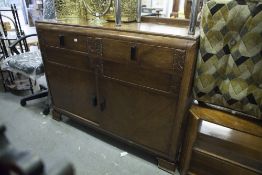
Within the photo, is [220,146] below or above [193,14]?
below

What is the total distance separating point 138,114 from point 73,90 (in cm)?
63

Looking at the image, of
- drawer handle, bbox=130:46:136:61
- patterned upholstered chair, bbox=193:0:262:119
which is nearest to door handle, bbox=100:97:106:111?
drawer handle, bbox=130:46:136:61

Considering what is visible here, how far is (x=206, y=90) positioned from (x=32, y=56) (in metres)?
1.88

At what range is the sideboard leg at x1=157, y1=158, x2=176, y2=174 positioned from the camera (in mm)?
1334

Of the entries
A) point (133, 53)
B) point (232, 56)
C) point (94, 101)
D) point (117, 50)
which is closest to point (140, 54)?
point (133, 53)

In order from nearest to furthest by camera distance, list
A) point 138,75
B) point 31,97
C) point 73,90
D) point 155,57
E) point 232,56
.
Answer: point 232,56 < point 155,57 < point 138,75 < point 73,90 < point 31,97

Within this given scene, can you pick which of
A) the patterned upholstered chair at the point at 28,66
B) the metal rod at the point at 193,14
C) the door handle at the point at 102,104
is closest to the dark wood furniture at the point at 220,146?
the metal rod at the point at 193,14

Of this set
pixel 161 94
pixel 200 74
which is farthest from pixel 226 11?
pixel 161 94

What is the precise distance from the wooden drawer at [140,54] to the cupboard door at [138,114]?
0.17 metres

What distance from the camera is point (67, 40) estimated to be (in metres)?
1.41

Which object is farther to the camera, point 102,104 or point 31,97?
point 31,97

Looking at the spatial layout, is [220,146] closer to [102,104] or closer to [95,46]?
[102,104]

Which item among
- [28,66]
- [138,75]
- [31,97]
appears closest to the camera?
[138,75]

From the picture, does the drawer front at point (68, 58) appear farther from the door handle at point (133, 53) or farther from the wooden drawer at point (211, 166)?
the wooden drawer at point (211, 166)
